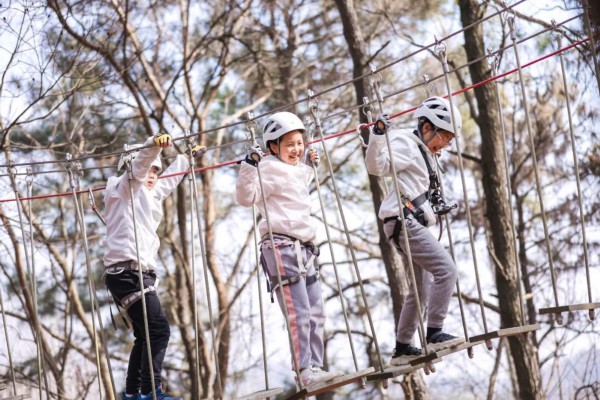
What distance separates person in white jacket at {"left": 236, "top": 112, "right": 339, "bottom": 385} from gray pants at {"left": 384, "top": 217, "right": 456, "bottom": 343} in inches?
14.5

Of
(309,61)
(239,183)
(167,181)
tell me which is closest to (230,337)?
(309,61)

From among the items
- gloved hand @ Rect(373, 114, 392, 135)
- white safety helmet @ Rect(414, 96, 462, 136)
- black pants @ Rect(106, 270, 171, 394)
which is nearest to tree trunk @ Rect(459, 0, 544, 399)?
white safety helmet @ Rect(414, 96, 462, 136)

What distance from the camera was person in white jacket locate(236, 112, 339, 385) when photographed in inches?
142

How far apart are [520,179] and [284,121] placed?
8.11 metres

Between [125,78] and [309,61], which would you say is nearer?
Result: [125,78]

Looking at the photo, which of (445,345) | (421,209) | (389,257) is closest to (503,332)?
(445,345)

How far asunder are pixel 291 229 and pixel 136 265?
0.81 meters

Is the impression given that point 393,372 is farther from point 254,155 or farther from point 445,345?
point 254,155

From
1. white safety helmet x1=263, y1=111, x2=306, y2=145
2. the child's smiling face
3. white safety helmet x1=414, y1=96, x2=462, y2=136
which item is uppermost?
white safety helmet x1=263, y1=111, x2=306, y2=145

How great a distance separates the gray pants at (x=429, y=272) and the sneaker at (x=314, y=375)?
417mm

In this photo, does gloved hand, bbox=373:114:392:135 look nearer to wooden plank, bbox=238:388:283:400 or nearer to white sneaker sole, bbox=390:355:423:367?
white sneaker sole, bbox=390:355:423:367

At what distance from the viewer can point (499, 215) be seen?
21.4ft

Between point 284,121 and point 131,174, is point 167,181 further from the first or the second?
point 284,121

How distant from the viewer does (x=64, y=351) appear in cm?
1004
